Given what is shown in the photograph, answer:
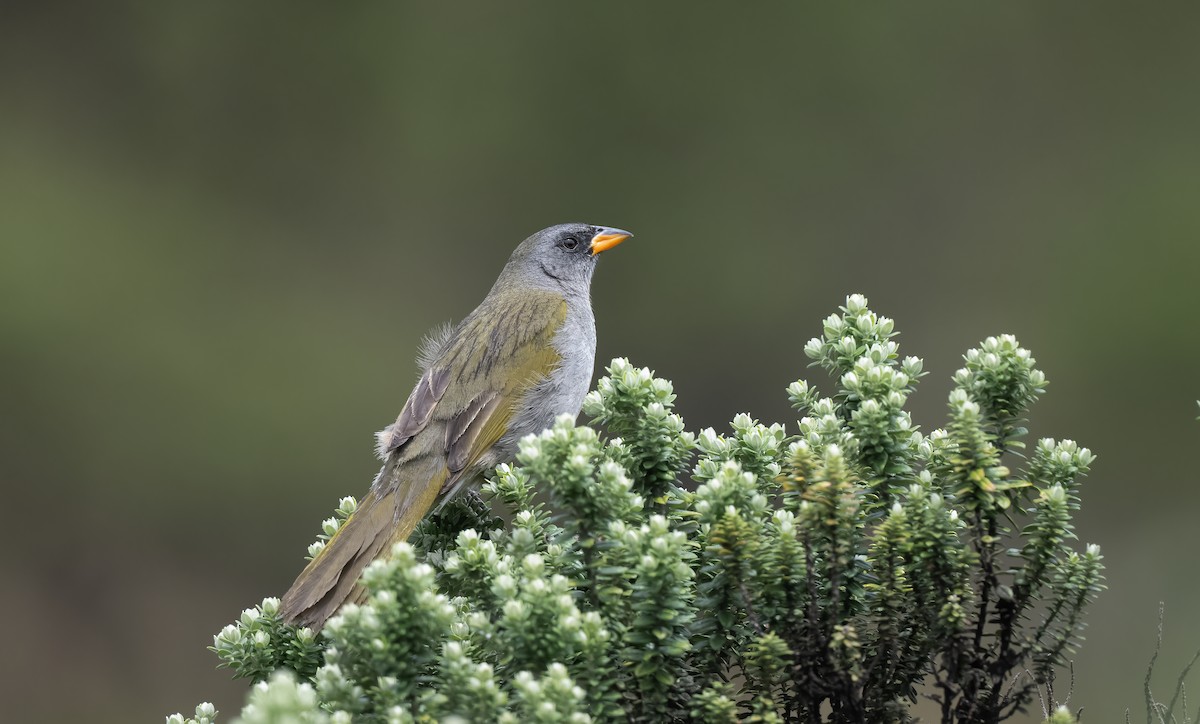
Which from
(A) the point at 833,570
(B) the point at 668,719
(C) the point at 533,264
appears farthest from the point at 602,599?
(C) the point at 533,264

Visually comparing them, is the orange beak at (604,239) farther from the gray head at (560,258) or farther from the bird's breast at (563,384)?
the bird's breast at (563,384)

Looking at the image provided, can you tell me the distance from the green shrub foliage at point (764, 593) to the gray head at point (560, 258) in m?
2.38

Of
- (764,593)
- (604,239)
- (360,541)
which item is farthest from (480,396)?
(764,593)

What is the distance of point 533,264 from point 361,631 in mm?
2922

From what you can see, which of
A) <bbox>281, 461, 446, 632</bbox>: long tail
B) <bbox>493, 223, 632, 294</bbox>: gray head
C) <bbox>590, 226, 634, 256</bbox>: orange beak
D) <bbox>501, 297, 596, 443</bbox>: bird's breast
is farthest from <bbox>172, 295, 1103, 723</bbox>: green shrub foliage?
<bbox>590, 226, 634, 256</bbox>: orange beak

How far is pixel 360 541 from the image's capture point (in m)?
2.75

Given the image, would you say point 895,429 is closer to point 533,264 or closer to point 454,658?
point 454,658

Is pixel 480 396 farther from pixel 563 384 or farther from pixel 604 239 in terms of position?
pixel 604 239

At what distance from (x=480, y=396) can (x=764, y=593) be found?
6.02 ft

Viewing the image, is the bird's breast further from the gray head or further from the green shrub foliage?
the green shrub foliage

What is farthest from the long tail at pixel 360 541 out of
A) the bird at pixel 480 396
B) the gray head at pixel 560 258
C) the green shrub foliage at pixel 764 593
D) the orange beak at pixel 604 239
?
the orange beak at pixel 604 239

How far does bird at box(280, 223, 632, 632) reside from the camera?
2.78m

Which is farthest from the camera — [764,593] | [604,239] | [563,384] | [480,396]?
[604,239]

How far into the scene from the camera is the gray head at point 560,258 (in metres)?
4.52
